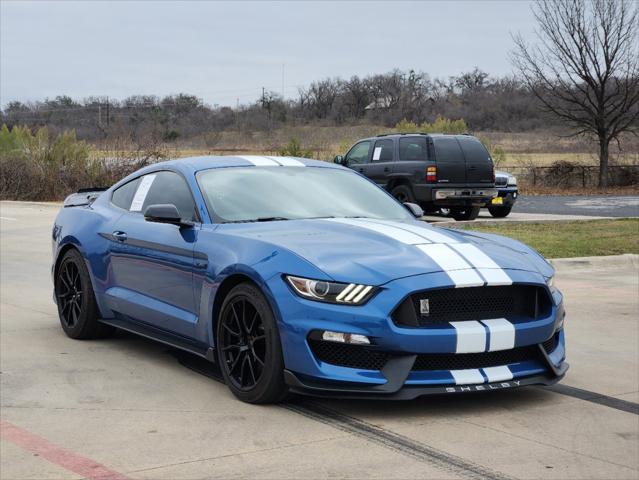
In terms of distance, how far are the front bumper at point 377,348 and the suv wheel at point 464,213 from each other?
1657cm

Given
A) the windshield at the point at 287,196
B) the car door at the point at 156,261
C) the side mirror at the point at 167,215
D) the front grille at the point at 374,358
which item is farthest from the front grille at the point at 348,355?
the side mirror at the point at 167,215

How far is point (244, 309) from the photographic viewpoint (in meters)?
5.90

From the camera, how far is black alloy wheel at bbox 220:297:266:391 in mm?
5828

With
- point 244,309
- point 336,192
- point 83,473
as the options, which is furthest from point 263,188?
point 83,473

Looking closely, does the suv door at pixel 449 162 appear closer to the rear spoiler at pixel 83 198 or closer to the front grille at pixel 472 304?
the rear spoiler at pixel 83 198

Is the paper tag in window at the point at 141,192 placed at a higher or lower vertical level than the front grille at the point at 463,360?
higher

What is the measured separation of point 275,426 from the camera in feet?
17.9

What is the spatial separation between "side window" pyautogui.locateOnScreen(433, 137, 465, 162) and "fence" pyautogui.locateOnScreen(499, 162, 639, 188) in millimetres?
18049

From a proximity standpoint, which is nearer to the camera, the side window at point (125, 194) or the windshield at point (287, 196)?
the windshield at point (287, 196)

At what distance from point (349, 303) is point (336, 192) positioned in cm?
190

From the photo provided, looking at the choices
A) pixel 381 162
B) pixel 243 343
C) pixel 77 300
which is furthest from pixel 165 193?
pixel 381 162

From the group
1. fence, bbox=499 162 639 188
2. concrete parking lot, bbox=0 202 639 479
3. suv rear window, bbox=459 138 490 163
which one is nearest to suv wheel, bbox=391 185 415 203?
suv rear window, bbox=459 138 490 163

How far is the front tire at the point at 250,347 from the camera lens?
5.66 meters

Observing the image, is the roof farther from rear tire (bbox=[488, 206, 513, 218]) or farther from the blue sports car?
rear tire (bbox=[488, 206, 513, 218])
